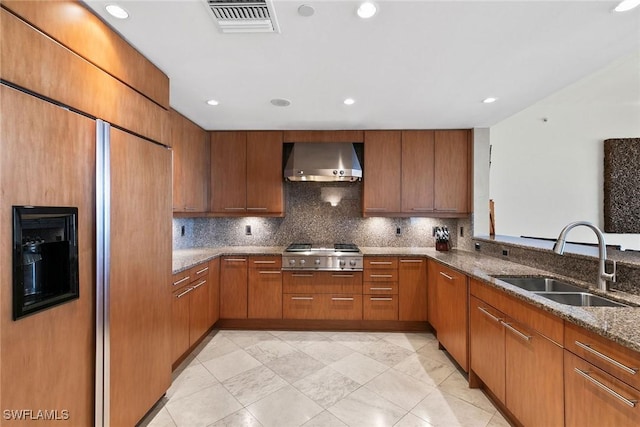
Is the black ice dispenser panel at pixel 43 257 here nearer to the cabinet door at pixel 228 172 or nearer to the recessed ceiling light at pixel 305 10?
the recessed ceiling light at pixel 305 10

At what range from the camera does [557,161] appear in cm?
366

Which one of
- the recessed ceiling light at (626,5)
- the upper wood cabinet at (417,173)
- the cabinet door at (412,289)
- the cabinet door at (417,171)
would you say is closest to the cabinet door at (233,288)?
the upper wood cabinet at (417,173)

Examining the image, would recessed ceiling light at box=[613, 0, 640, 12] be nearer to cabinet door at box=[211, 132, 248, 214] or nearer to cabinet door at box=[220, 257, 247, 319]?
cabinet door at box=[211, 132, 248, 214]

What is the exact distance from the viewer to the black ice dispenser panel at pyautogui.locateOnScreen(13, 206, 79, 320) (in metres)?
1.00

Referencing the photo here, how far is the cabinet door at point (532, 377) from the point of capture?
1.30 metres

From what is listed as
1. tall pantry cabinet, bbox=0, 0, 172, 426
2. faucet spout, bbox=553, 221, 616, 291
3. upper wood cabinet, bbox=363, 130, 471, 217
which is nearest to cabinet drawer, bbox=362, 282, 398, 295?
upper wood cabinet, bbox=363, 130, 471, 217

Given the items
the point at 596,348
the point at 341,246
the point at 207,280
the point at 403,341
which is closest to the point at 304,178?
the point at 341,246

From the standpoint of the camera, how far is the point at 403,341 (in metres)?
2.93

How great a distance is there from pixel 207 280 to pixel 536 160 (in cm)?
474

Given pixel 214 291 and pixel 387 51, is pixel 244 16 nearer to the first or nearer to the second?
pixel 387 51

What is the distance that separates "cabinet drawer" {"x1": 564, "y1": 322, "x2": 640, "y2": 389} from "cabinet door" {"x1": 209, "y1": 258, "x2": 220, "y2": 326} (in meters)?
2.99

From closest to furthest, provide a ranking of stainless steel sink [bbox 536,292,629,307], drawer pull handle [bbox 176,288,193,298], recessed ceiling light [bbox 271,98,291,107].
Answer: stainless steel sink [bbox 536,292,629,307] < drawer pull handle [bbox 176,288,193,298] < recessed ceiling light [bbox 271,98,291,107]

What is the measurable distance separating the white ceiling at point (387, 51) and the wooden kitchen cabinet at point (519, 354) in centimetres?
160

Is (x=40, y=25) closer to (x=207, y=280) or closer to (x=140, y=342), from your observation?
(x=140, y=342)
